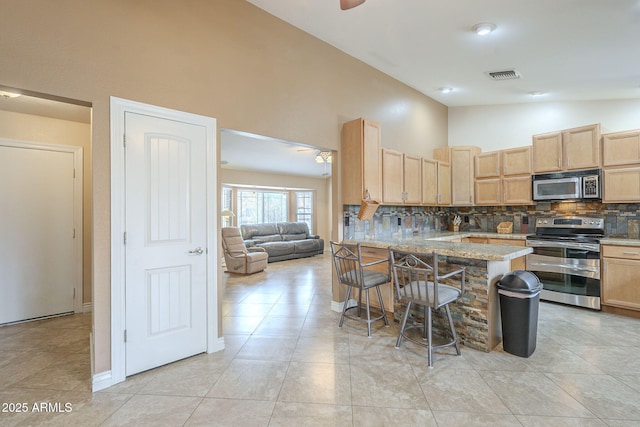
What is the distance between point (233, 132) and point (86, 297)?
123 inches

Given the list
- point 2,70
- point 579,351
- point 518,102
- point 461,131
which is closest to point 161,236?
point 2,70

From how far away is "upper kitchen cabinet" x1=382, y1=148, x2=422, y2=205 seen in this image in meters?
3.88

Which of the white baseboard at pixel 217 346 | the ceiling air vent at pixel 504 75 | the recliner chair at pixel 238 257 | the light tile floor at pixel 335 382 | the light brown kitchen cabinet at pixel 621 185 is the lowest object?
the light tile floor at pixel 335 382

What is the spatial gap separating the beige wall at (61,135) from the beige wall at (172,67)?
230cm

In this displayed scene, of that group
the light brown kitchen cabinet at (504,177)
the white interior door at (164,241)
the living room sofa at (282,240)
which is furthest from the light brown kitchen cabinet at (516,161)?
the living room sofa at (282,240)

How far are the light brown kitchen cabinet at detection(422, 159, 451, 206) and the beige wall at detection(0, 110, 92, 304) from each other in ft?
15.5

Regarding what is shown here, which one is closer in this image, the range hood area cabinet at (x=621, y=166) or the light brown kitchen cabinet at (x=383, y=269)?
the light brown kitchen cabinet at (x=383, y=269)

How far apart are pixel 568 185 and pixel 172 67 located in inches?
198

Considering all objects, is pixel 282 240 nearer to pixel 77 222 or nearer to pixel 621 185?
pixel 77 222

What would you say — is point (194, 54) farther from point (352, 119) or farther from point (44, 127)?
point (44, 127)

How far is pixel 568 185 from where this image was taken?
4078mm

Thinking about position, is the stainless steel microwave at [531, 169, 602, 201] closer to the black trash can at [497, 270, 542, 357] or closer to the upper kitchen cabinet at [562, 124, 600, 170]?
the upper kitchen cabinet at [562, 124, 600, 170]

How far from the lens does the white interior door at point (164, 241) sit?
88.7 inches

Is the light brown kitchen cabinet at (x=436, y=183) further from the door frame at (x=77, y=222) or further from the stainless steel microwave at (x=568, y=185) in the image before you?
the door frame at (x=77, y=222)
